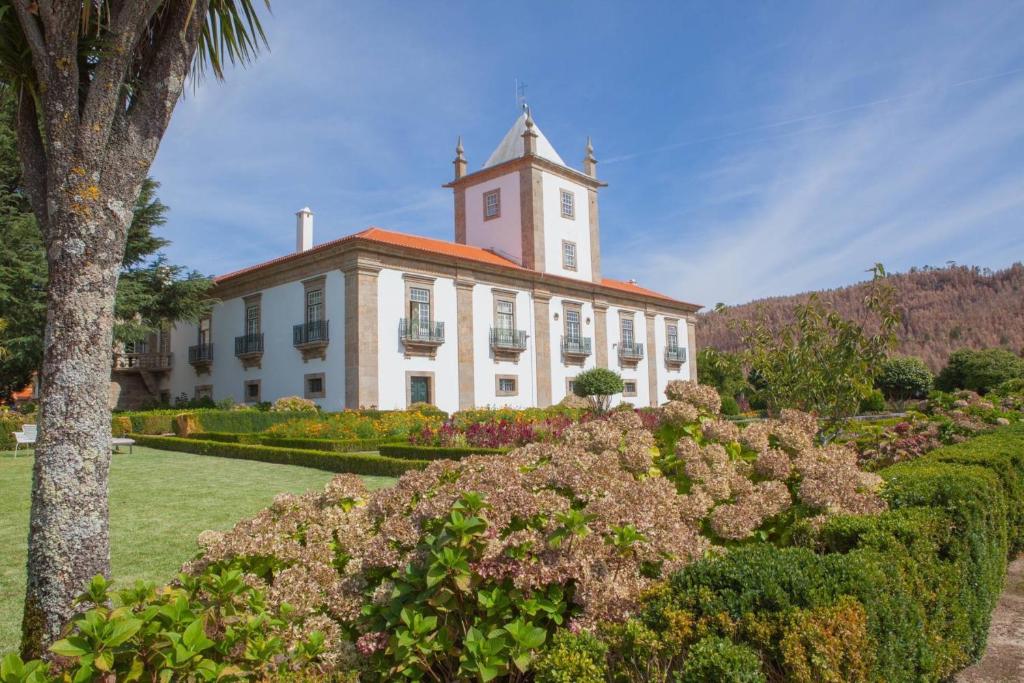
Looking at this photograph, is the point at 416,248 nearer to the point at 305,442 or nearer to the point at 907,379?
the point at 305,442

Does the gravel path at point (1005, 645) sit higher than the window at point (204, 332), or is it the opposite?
the window at point (204, 332)

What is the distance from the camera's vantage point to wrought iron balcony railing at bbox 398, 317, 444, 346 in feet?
75.4

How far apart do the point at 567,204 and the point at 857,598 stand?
2940 centimetres

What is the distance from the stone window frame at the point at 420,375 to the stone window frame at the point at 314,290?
3432mm

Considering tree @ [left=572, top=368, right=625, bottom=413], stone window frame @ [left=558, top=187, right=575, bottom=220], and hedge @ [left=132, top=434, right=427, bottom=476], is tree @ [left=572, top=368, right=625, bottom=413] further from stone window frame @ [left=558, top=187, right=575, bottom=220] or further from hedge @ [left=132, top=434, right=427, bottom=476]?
hedge @ [left=132, top=434, right=427, bottom=476]

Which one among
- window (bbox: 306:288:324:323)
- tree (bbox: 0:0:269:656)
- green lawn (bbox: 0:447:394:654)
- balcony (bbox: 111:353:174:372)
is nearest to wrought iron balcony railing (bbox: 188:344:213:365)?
balcony (bbox: 111:353:174:372)

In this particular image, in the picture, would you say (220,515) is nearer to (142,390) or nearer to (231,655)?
(231,655)

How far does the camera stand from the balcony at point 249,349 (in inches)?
995

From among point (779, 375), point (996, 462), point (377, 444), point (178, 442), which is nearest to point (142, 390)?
point (178, 442)

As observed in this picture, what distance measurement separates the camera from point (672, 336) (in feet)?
116

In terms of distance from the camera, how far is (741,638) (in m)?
2.10

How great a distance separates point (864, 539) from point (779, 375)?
15.6ft

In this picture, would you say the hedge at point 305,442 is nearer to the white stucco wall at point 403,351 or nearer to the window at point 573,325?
the white stucco wall at point 403,351

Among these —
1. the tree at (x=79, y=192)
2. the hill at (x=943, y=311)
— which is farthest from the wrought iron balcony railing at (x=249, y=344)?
the hill at (x=943, y=311)
